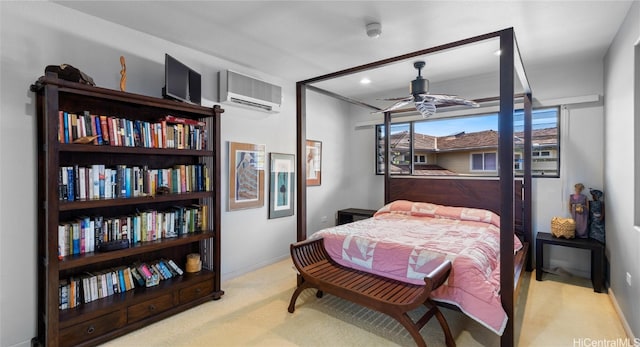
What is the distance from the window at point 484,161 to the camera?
4214 millimetres

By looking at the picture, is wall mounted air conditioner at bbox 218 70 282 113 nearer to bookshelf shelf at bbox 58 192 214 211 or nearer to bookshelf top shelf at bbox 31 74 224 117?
bookshelf top shelf at bbox 31 74 224 117

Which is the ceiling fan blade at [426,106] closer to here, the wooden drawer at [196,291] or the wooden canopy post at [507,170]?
the wooden canopy post at [507,170]

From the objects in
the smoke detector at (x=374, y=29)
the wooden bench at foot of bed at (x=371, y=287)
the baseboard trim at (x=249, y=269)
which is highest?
the smoke detector at (x=374, y=29)

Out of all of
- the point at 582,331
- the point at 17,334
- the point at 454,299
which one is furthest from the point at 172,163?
the point at 582,331

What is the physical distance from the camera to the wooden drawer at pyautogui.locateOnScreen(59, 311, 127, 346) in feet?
6.82

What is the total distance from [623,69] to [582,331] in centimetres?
224

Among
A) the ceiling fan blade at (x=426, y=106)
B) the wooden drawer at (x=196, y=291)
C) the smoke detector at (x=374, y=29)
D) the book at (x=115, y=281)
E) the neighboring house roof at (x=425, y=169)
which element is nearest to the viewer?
the book at (x=115, y=281)

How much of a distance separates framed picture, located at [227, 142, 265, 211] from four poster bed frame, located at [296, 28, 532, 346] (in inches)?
32.4

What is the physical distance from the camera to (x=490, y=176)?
418cm

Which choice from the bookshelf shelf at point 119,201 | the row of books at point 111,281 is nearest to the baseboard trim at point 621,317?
→ the bookshelf shelf at point 119,201

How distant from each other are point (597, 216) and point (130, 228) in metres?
4.78

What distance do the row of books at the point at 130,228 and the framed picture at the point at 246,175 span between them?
66 cm

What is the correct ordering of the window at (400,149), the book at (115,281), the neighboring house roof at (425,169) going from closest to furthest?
the book at (115,281) < the neighboring house roof at (425,169) < the window at (400,149)

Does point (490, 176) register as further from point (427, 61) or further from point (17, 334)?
point (17, 334)
